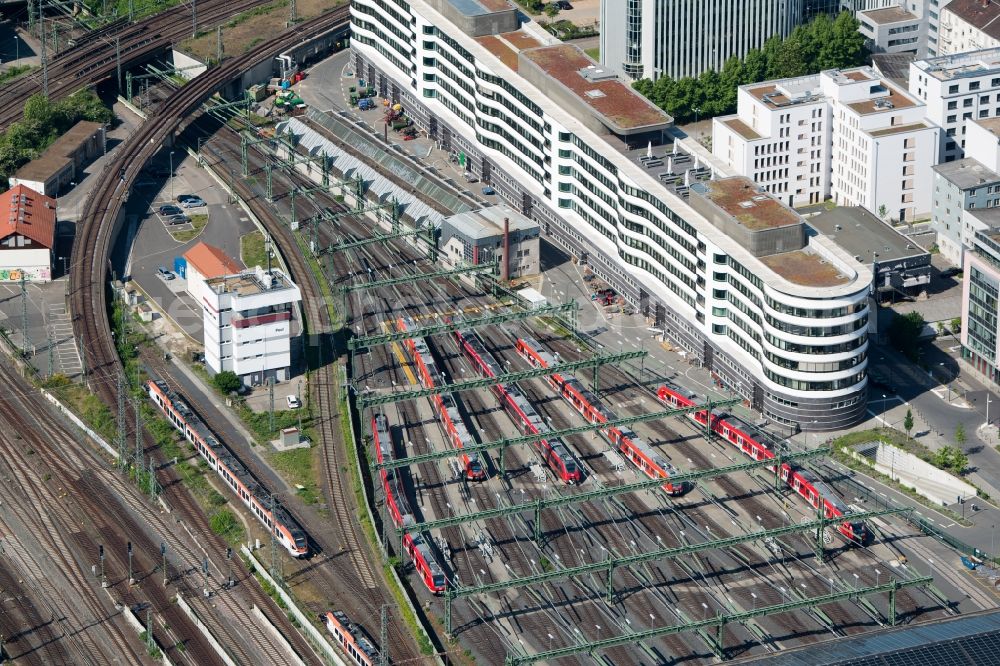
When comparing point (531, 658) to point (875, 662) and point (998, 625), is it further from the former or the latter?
point (998, 625)

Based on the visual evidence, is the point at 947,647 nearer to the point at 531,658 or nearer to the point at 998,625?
the point at 998,625

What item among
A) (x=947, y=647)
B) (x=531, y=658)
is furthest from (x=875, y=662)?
(x=531, y=658)

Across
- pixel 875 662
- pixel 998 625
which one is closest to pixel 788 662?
pixel 875 662

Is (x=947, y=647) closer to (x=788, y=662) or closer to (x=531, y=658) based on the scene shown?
(x=788, y=662)

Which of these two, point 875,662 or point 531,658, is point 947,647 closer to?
point 875,662

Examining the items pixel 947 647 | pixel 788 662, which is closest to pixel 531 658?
pixel 788 662
